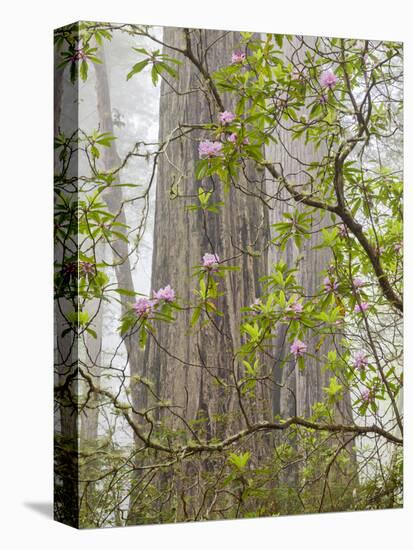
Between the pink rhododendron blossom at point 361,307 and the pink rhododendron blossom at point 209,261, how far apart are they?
0.93m

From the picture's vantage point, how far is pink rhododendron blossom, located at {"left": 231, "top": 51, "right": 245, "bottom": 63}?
6.33 metres

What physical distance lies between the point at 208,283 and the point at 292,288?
507mm

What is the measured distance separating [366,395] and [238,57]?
2035 mm

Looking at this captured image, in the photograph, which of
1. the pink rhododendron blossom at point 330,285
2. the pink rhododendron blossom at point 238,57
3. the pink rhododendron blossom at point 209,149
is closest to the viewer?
the pink rhododendron blossom at point 209,149

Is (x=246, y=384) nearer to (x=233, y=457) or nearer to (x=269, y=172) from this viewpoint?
(x=233, y=457)

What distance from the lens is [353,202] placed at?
22.0ft

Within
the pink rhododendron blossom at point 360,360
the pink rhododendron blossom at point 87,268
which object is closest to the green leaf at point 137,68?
the pink rhododendron blossom at point 87,268

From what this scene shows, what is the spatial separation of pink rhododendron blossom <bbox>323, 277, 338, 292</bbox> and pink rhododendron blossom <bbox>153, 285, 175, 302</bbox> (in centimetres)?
96

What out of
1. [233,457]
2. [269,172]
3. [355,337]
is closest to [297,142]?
[269,172]

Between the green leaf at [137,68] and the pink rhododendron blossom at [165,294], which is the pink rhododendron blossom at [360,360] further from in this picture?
the green leaf at [137,68]

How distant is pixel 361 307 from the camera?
22.0 ft

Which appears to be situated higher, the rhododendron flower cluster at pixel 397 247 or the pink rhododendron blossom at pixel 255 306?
the rhododendron flower cluster at pixel 397 247

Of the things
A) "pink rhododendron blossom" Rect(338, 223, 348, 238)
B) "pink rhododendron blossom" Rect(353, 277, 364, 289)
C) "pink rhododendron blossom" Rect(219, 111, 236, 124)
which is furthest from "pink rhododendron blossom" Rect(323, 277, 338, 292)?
"pink rhododendron blossom" Rect(219, 111, 236, 124)

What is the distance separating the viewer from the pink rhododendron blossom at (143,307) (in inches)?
236
